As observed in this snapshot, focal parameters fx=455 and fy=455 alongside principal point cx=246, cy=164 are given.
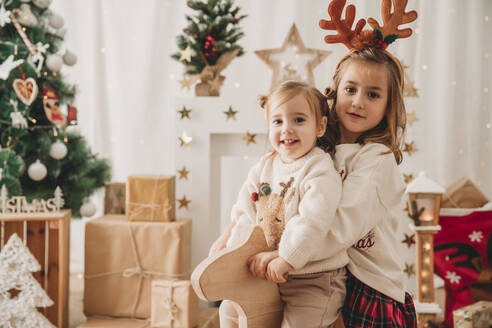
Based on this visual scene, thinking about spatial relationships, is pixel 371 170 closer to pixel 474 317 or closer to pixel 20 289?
pixel 474 317

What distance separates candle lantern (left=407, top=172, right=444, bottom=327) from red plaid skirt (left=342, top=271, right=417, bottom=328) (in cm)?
95

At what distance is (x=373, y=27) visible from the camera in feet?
4.50

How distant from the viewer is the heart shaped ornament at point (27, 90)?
2.29 meters

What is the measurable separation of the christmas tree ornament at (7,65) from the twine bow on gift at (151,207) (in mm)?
879

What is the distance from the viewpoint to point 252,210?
4.75 ft

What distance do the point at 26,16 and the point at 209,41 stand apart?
934mm

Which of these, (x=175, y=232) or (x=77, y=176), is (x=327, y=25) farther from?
(x=77, y=176)

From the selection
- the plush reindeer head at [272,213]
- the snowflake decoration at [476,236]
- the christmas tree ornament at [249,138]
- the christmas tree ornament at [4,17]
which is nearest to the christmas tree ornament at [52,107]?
the christmas tree ornament at [4,17]

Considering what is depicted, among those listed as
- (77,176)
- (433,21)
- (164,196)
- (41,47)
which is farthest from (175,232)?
(433,21)

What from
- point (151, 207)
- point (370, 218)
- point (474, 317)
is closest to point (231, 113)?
point (151, 207)

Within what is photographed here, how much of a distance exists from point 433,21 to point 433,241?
1.49 metres

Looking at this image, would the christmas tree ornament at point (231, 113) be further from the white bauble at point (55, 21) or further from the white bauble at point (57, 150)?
the white bauble at point (55, 21)

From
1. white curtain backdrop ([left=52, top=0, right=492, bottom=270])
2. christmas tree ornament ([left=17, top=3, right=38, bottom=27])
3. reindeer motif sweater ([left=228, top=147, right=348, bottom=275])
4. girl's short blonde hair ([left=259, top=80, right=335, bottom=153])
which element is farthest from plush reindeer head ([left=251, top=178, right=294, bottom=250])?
christmas tree ornament ([left=17, top=3, right=38, bottom=27])

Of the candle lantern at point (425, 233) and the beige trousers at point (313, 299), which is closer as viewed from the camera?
the beige trousers at point (313, 299)
